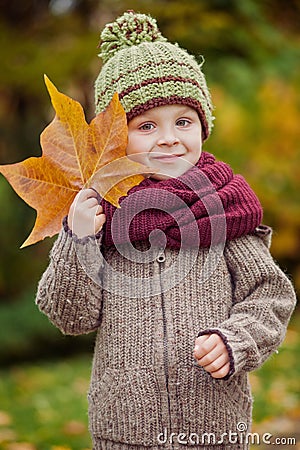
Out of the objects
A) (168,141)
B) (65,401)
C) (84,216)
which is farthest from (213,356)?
(65,401)

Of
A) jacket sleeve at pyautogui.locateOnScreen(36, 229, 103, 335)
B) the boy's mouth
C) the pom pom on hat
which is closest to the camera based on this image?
jacket sleeve at pyautogui.locateOnScreen(36, 229, 103, 335)

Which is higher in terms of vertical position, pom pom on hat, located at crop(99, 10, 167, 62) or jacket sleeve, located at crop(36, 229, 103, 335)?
pom pom on hat, located at crop(99, 10, 167, 62)

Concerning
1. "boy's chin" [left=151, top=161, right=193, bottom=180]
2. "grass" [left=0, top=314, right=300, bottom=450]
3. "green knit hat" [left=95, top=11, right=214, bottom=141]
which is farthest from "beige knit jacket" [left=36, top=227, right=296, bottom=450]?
"grass" [left=0, top=314, right=300, bottom=450]

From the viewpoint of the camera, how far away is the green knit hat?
2447mm

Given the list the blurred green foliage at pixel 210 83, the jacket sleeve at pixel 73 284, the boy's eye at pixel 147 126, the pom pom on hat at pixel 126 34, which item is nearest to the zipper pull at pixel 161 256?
the jacket sleeve at pixel 73 284

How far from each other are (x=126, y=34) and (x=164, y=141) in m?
0.49

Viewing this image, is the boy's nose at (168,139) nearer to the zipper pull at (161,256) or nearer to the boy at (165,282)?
the boy at (165,282)

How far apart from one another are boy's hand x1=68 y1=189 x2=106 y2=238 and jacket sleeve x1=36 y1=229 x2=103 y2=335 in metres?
0.03

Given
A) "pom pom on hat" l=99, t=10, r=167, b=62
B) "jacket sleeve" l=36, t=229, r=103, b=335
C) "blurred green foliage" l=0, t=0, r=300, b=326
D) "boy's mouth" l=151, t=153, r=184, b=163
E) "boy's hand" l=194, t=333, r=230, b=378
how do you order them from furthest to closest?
"blurred green foliage" l=0, t=0, r=300, b=326, "pom pom on hat" l=99, t=10, r=167, b=62, "boy's mouth" l=151, t=153, r=184, b=163, "jacket sleeve" l=36, t=229, r=103, b=335, "boy's hand" l=194, t=333, r=230, b=378

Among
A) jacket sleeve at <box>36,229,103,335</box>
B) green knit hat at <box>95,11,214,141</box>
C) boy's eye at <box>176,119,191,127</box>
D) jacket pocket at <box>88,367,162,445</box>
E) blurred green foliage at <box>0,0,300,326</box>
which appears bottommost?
jacket pocket at <box>88,367,162,445</box>

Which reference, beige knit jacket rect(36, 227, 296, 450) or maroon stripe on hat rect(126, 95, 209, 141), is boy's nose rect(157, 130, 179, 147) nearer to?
maroon stripe on hat rect(126, 95, 209, 141)

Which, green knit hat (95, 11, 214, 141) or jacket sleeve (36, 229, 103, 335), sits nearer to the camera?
jacket sleeve (36, 229, 103, 335)

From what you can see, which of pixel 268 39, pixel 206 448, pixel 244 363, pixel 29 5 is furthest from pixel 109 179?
pixel 29 5

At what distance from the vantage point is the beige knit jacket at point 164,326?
7.73 feet
